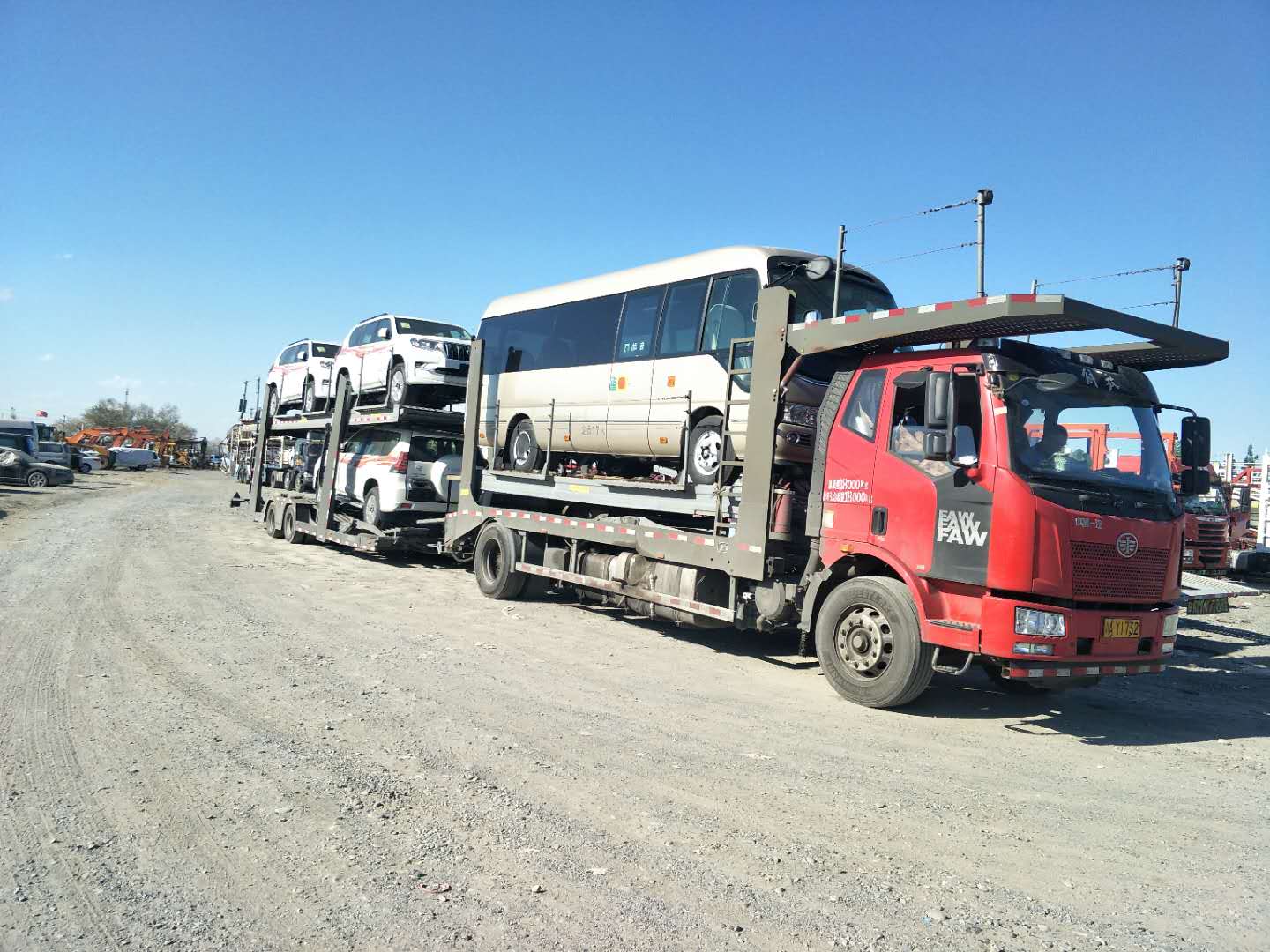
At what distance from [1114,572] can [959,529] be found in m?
1.09

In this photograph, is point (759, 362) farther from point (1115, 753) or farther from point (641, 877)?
point (641, 877)

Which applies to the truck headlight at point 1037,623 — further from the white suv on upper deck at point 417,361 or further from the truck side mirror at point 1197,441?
the white suv on upper deck at point 417,361

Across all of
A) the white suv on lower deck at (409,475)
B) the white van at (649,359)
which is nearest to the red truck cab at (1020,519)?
the white van at (649,359)

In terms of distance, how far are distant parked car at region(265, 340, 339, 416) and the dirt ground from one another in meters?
10.7

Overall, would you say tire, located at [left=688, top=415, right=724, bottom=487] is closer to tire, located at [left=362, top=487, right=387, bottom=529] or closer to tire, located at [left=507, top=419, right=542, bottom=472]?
tire, located at [left=507, top=419, right=542, bottom=472]

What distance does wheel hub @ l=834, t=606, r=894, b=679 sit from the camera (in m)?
6.55

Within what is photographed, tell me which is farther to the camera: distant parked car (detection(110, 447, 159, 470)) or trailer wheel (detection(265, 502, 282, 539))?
distant parked car (detection(110, 447, 159, 470))

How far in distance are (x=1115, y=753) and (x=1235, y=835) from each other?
4.63 ft

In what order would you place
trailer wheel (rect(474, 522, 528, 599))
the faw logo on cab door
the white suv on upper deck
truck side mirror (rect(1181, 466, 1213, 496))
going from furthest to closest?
the white suv on upper deck
trailer wheel (rect(474, 522, 528, 599))
truck side mirror (rect(1181, 466, 1213, 496))
the faw logo on cab door

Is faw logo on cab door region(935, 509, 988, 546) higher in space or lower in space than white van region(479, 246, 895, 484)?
lower

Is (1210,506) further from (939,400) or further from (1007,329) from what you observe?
(939,400)

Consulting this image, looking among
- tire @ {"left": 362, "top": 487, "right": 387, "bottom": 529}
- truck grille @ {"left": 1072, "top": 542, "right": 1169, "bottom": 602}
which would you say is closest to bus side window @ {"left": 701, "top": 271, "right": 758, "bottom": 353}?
truck grille @ {"left": 1072, "top": 542, "right": 1169, "bottom": 602}

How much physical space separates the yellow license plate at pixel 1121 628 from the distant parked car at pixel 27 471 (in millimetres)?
35887

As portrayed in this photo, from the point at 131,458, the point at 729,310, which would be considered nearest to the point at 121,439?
the point at 131,458
